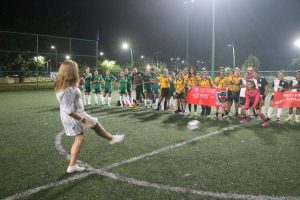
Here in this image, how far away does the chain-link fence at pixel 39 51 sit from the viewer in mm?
32781

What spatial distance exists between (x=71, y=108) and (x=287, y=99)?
977 cm

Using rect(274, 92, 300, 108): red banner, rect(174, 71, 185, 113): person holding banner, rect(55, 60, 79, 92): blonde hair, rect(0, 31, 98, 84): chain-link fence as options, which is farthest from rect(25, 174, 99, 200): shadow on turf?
rect(0, 31, 98, 84): chain-link fence

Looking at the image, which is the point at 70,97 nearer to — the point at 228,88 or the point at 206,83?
the point at 228,88

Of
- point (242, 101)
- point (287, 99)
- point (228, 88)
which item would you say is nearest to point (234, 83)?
point (228, 88)

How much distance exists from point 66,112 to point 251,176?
11.1 feet

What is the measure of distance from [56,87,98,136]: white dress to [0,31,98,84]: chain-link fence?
2872 centimetres

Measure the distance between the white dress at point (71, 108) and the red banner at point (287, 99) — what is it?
9179 millimetres

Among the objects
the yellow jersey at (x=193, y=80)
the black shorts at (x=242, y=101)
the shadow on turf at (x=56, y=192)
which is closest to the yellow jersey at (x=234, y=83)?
the black shorts at (x=242, y=101)

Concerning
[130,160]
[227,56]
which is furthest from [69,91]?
[227,56]

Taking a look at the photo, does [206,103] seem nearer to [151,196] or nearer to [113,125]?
[113,125]

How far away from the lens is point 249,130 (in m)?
9.24

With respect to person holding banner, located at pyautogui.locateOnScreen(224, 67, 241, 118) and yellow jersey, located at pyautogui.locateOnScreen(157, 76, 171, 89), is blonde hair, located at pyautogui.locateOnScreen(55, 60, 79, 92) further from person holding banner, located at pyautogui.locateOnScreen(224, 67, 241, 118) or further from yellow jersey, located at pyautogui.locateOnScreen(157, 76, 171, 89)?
yellow jersey, located at pyautogui.locateOnScreen(157, 76, 171, 89)

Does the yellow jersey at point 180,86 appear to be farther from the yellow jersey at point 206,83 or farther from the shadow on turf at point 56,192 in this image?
the shadow on turf at point 56,192

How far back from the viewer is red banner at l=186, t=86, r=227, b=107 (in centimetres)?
1209
